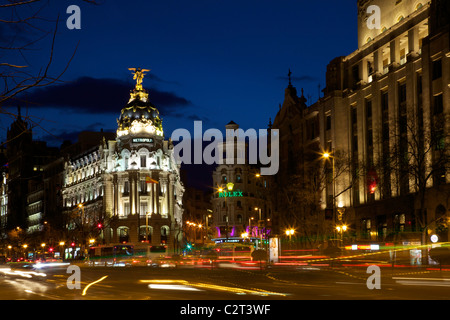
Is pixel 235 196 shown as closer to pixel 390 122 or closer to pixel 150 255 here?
pixel 150 255

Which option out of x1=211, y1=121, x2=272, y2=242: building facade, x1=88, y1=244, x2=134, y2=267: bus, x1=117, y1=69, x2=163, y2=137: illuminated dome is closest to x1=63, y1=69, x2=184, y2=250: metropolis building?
x1=117, y1=69, x2=163, y2=137: illuminated dome

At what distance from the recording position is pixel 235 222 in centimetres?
15012

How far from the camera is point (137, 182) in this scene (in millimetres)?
110062

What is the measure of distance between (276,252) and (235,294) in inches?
1189

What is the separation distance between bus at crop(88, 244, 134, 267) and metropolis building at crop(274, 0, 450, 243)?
19801mm

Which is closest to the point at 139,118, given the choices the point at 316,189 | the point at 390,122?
the point at 316,189

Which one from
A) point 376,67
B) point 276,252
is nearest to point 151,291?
point 276,252

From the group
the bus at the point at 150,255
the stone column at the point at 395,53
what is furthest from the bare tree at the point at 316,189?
the bus at the point at 150,255

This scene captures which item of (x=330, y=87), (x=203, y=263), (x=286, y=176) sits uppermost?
(x=330, y=87)

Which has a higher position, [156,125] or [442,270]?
[156,125]

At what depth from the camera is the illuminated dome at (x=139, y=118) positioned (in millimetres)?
111750
